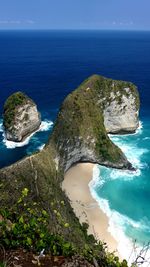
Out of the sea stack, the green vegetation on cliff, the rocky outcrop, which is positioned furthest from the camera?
the rocky outcrop

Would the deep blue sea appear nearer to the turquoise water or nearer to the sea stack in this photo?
the turquoise water

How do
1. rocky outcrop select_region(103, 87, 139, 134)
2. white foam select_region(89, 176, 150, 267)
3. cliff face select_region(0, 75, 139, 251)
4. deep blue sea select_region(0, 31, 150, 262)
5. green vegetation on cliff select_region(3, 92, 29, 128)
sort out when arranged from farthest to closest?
1. rocky outcrop select_region(103, 87, 139, 134)
2. green vegetation on cliff select_region(3, 92, 29, 128)
3. deep blue sea select_region(0, 31, 150, 262)
4. white foam select_region(89, 176, 150, 267)
5. cliff face select_region(0, 75, 139, 251)

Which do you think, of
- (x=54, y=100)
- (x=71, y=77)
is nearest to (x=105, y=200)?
(x=54, y=100)

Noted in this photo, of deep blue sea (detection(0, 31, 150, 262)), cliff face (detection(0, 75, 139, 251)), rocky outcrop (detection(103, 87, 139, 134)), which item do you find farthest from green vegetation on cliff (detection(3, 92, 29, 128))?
rocky outcrop (detection(103, 87, 139, 134))

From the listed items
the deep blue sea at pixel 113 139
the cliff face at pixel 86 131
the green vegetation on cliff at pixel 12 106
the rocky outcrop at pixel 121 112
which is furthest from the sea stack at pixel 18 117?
the rocky outcrop at pixel 121 112

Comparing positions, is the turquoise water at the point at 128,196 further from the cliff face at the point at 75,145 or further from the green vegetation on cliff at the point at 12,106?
the green vegetation on cliff at the point at 12,106

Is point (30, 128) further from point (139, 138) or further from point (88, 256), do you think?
point (88, 256)

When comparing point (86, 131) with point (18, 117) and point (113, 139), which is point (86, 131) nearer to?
Result: point (113, 139)
